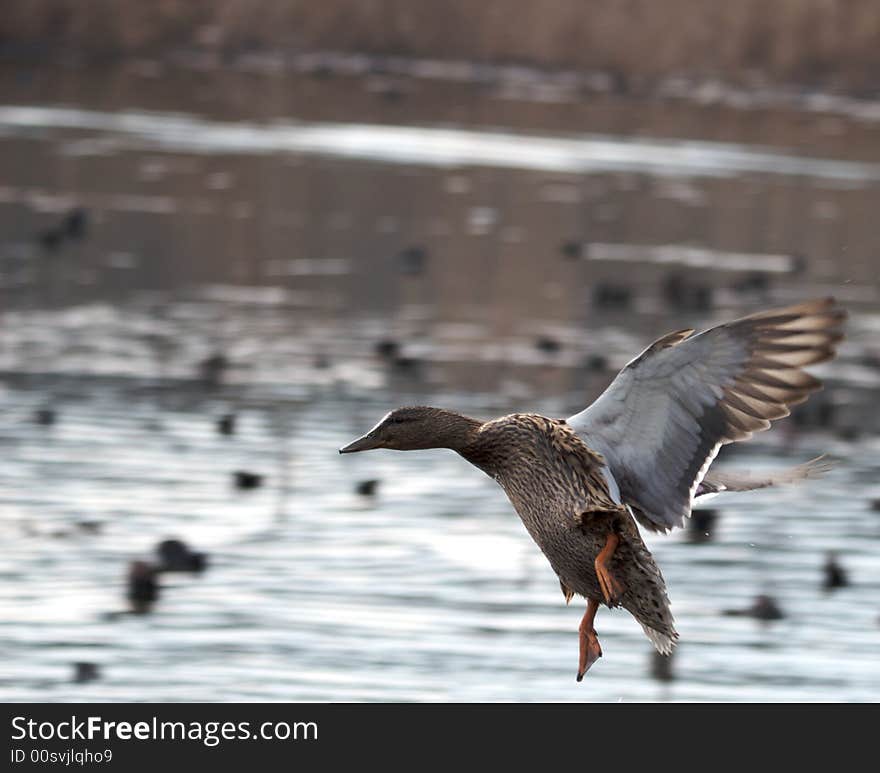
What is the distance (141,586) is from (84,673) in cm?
120

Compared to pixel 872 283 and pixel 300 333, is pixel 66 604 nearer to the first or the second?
pixel 300 333

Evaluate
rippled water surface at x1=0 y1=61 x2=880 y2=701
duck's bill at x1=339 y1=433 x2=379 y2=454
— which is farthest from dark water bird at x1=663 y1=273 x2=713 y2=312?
duck's bill at x1=339 y1=433 x2=379 y2=454

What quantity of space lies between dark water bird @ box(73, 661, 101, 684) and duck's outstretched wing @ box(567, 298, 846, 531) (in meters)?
3.31

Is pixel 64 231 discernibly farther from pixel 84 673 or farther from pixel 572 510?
pixel 572 510

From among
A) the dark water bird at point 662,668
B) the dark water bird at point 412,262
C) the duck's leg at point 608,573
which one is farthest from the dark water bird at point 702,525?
the dark water bird at point 412,262

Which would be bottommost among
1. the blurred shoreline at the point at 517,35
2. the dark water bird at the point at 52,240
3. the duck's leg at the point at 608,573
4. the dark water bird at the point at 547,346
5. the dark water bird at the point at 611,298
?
the duck's leg at the point at 608,573

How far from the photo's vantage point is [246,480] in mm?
12688

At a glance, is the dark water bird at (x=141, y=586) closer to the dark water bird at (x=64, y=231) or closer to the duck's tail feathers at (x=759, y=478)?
the duck's tail feathers at (x=759, y=478)

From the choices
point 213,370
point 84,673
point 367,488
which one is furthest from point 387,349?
point 84,673

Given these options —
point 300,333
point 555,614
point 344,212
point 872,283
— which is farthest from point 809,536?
point 344,212

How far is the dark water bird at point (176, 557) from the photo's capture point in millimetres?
10805

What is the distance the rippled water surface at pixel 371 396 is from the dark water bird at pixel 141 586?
12 cm

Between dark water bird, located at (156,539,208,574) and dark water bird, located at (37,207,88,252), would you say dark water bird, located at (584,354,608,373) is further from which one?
dark water bird, located at (37,207,88,252)
